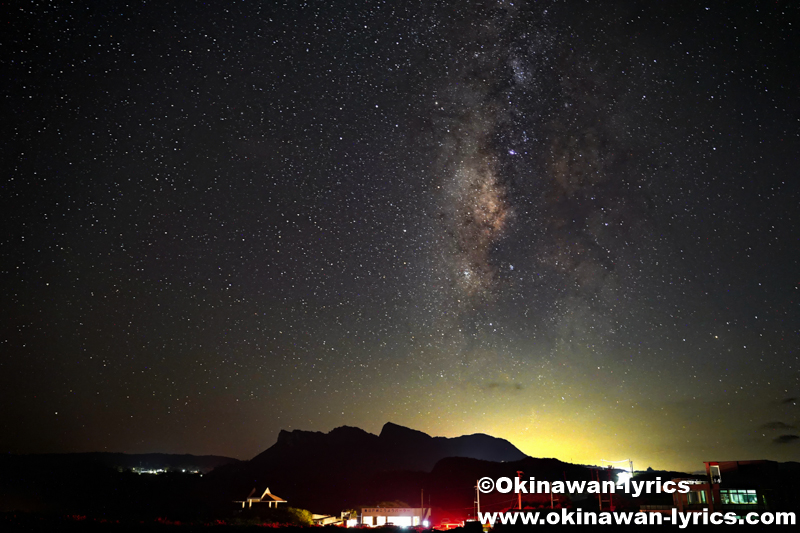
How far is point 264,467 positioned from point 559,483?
15794cm

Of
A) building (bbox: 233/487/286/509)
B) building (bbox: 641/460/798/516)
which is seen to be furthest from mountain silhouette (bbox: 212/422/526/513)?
building (bbox: 641/460/798/516)

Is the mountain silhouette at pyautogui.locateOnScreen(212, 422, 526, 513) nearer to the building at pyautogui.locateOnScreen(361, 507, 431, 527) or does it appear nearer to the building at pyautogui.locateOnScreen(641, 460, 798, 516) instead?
the building at pyautogui.locateOnScreen(361, 507, 431, 527)

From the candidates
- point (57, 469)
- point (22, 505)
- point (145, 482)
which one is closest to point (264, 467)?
point (57, 469)

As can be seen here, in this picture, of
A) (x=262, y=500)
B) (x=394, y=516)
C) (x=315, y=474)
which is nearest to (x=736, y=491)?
(x=394, y=516)

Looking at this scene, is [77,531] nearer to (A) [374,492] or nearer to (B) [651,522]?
(B) [651,522]

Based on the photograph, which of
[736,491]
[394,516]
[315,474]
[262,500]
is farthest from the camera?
[315,474]

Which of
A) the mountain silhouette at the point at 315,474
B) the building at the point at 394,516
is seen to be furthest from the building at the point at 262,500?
the mountain silhouette at the point at 315,474

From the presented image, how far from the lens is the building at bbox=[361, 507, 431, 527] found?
48.1 m

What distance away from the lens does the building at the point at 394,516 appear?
1895 inches

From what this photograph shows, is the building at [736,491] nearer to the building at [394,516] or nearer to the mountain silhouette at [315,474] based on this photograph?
the building at [394,516]

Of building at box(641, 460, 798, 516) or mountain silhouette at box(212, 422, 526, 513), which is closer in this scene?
building at box(641, 460, 798, 516)

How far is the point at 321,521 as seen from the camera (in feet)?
143

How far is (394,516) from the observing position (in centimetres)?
5019

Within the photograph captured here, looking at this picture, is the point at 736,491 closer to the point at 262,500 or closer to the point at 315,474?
the point at 262,500
